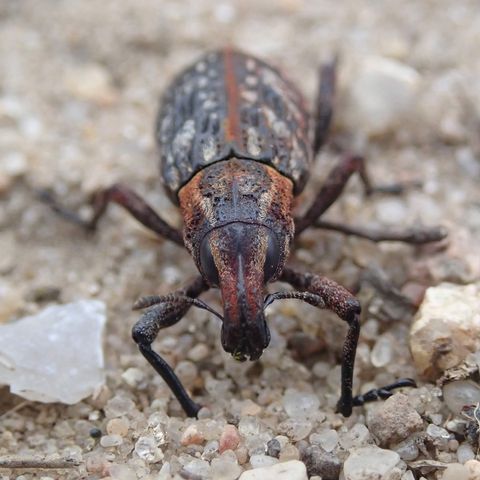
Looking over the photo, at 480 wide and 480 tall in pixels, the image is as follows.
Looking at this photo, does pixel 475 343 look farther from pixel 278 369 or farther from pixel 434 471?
pixel 278 369

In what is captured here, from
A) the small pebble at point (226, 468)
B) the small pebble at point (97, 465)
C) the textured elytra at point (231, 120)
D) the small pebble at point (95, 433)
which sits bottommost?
the small pebble at point (95, 433)

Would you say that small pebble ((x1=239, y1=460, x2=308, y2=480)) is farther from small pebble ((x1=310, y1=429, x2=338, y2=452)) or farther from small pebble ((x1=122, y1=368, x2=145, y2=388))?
small pebble ((x1=122, y1=368, x2=145, y2=388))

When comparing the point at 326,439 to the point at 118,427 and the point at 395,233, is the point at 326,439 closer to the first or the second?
the point at 118,427

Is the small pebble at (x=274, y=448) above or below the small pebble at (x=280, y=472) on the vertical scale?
below

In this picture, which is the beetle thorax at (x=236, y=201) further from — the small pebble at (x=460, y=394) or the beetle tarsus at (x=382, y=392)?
the small pebble at (x=460, y=394)

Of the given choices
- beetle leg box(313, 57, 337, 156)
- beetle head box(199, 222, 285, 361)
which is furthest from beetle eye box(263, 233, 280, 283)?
beetle leg box(313, 57, 337, 156)

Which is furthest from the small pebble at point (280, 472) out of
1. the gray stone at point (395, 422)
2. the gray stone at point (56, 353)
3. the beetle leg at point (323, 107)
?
the beetle leg at point (323, 107)

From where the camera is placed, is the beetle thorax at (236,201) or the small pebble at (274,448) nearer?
the small pebble at (274,448)

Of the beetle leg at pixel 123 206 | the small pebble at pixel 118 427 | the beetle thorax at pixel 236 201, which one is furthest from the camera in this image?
the beetle leg at pixel 123 206

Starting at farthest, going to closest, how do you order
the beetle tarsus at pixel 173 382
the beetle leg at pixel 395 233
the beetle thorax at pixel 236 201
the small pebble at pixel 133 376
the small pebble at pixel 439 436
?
the beetle leg at pixel 395 233, the small pebble at pixel 133 376, the beetle thorax at pixel 236 201, the beetle tarsus at pixel 173 382, the small pebble at pixel 439 436
